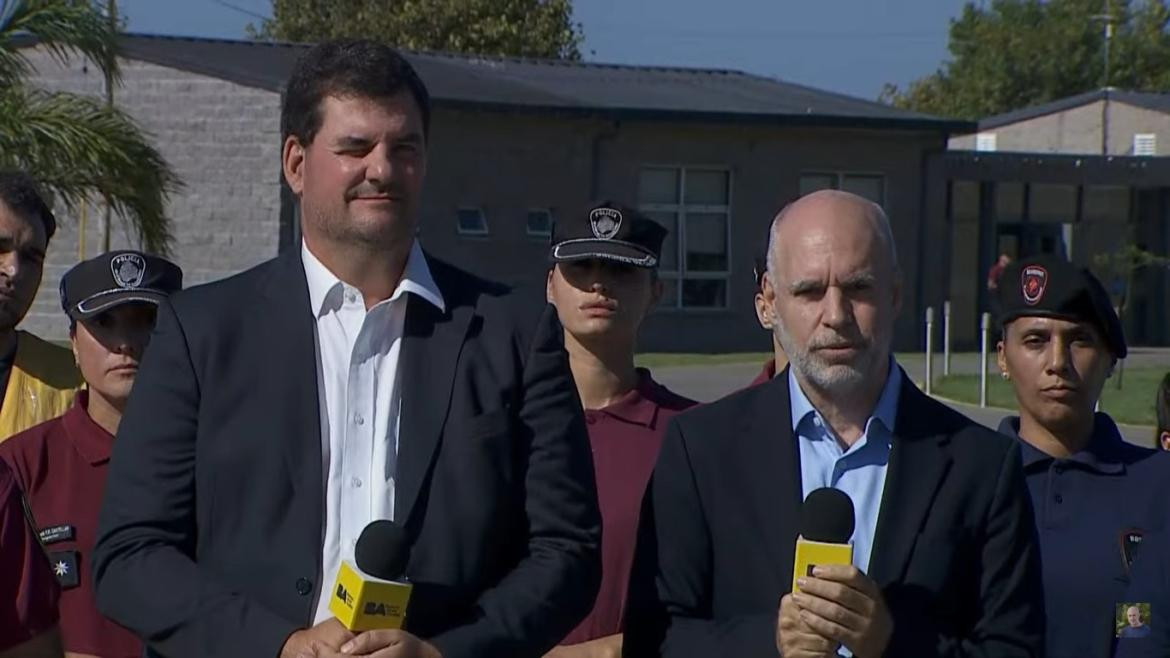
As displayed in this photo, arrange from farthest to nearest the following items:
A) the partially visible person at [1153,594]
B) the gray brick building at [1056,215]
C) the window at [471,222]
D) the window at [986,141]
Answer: the window at [986,141] < the gray brick building at [1056,215] < the window at [471,222] < the partially visible person at [1153,594]

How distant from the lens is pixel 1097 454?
554cm

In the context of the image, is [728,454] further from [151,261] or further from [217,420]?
[151,261]

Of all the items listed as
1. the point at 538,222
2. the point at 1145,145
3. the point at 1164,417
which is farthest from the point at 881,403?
the point at 1145,145

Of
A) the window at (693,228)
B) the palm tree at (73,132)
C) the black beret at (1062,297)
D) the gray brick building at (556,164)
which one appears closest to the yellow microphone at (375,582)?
the black beret at (1062,297)

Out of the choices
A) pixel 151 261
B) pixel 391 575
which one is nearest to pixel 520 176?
pixel 151 261

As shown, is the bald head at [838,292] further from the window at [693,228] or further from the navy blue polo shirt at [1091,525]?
the window at [693,228]

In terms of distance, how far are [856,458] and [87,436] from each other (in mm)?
2483

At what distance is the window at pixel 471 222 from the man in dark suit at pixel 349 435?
1238 inches

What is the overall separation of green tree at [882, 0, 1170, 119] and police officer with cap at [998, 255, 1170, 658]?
296ft

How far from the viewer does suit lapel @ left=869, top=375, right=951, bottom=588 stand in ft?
13.6

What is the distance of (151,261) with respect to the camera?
603cm

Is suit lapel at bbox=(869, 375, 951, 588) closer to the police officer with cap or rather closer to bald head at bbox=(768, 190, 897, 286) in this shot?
bald head at bbox=(768, 190, 897, 286)

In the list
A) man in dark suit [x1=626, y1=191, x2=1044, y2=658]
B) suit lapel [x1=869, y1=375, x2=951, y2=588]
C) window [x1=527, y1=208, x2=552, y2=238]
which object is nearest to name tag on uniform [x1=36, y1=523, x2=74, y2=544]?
man in dark suit [x1=626, y1=191, x2=1044, y2=658]

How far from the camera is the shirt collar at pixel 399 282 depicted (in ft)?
14.0
